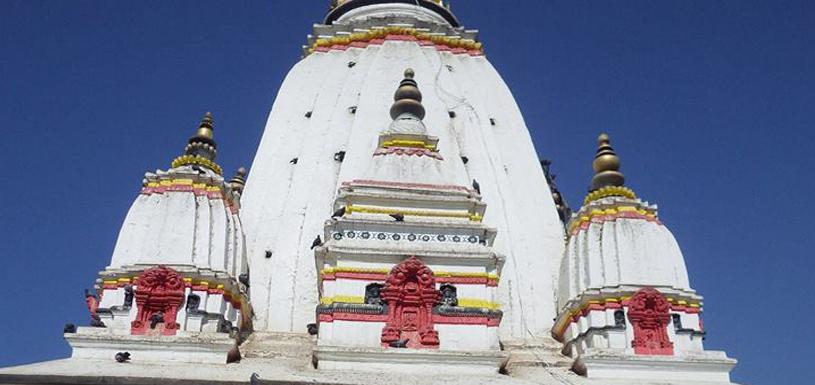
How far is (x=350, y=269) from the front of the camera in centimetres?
1664

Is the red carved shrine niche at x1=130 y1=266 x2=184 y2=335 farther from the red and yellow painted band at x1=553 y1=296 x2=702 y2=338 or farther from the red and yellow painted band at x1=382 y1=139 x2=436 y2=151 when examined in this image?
the red and yellow painted band at x1=553 y1=296 x2=702 y2=338

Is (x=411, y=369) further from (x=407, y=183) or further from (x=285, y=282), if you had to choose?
(x=285, y=282)

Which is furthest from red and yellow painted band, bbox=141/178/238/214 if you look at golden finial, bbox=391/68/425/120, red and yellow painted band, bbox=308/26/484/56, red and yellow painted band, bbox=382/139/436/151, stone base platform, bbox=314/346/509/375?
red and yellow painted band, bbox=308/26/484/56

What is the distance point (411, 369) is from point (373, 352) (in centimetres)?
73

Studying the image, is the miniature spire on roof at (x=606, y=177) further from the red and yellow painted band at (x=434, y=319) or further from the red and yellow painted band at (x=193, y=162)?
the red and yellow painted band at (x=193, y=162)

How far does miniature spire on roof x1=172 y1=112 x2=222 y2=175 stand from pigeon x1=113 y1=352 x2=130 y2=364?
213 inches

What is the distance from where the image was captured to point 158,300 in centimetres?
1662

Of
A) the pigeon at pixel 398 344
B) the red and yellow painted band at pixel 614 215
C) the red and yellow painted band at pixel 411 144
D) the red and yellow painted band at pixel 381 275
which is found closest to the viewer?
the pigeon at pixel 398 344

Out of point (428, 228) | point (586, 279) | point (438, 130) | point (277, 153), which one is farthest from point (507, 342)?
point (277, 153)

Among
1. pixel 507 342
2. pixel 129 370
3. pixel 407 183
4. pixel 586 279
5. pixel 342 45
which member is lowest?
pixel 129 370

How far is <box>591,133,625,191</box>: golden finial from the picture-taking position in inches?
790

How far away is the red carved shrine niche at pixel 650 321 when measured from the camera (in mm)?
16875

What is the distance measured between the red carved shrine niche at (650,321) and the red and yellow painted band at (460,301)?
9.36ft

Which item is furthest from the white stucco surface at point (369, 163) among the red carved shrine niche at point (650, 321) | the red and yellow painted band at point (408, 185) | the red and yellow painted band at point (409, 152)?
the red carved shrine niche at point (650, 321)
